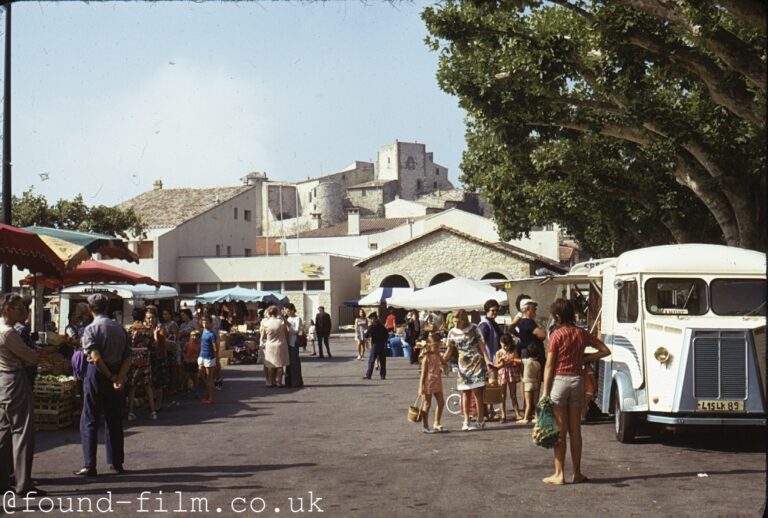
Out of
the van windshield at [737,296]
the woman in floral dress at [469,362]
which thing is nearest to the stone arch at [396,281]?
the woman in floral dress at [469,362]

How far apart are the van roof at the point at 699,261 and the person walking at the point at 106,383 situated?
6588 mm

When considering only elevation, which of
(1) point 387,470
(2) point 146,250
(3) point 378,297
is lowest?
(1) point 387,470

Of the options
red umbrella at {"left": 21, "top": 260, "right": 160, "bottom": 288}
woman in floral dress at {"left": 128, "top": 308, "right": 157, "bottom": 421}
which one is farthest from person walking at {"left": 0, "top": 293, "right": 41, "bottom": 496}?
red umbrella at {"left": 21, "top": 260, "right": 160, "bottom": 288}

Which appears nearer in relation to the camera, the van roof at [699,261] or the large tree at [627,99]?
the van roof at [699,261]

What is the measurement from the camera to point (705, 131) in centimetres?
2205

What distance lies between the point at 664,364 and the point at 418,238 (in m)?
45.9

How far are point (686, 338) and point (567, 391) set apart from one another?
9.38 ft

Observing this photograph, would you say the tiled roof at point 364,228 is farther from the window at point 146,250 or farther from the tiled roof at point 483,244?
the tiled roof at point 483,244

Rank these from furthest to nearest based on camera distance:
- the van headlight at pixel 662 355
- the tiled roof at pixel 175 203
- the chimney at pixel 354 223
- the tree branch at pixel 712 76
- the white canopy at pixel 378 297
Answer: the chimney at pixel 354 223 < the tiled roof at pixel 175 203 < the white canopy at pixel 378 297 < the tree branch at pixel 712 76 < the van headlight at pixel 662 355

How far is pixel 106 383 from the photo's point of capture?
10359mm

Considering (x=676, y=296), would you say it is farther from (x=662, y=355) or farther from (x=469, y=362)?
(x=469, y=362)

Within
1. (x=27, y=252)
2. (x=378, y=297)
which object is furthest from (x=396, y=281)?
(x=27, y=252)

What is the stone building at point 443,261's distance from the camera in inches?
2251

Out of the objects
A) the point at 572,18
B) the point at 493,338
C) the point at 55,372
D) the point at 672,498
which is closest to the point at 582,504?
the point at 672,498
